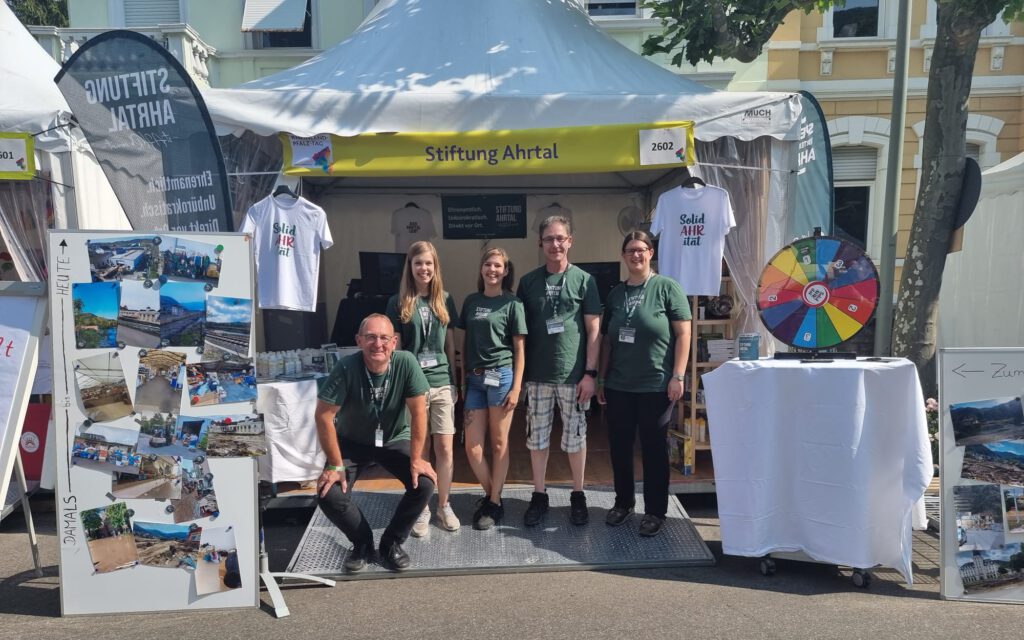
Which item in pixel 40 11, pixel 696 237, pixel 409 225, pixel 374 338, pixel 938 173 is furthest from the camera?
pixel 40 11

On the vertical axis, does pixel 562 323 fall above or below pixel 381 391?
above

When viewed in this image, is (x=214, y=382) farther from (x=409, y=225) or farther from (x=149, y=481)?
(x=409, y=225)

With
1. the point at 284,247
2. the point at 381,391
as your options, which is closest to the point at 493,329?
the point at 381,391

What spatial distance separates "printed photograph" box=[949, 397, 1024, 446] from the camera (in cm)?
300

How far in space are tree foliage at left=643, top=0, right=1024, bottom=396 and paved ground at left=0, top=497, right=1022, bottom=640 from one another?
2954 millimetres

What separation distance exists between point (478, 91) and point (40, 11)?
663 inches

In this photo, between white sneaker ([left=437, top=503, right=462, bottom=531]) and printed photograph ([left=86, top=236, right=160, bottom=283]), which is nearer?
printed photograph ([left=86, top=236, right=160, bottom=283])

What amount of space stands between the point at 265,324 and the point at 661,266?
3.29 meters

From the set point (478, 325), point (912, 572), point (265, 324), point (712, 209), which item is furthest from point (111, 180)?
point (912, 572)

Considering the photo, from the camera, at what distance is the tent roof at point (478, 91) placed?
429cm

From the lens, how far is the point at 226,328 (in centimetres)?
294

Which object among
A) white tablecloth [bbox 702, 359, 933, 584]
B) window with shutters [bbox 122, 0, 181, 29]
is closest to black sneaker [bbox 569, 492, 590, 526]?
white tablecloth [bbox 702, 359, 933, 584]

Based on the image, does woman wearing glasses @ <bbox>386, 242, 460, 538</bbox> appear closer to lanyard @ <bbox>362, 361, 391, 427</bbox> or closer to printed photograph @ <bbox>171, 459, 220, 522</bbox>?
lanyard @ <bbox>362, 361, 391, 427</bbox>

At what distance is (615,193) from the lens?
721 cm
